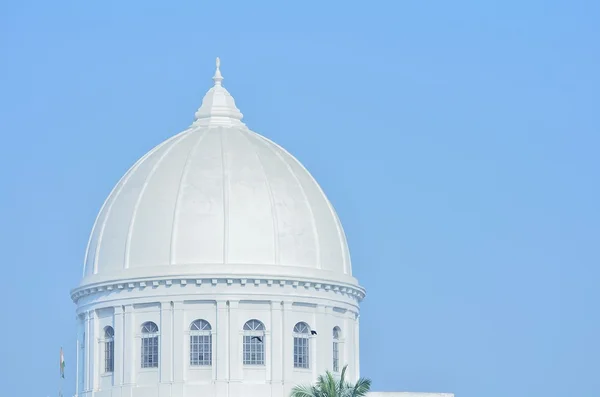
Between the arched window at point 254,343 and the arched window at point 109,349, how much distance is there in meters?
5.67

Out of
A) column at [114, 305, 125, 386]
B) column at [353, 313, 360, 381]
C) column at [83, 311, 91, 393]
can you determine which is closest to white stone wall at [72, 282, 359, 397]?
column at [114, 305, 125, 386]

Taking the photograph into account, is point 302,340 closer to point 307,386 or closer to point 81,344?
point 307,386

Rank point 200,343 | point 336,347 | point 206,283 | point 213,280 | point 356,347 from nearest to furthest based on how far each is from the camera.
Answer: point 213,280, point 206,283, point 200,343, point 336,347, point 356,347

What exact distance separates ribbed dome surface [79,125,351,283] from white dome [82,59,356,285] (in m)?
0.04

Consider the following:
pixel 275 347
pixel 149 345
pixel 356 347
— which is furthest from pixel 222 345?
pixel 356 347

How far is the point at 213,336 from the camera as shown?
90125 millimetres

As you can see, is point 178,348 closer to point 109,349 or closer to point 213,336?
point 213,336

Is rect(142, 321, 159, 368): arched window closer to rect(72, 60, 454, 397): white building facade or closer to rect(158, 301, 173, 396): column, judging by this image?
rect(72, 60, 454, 397): white building facade

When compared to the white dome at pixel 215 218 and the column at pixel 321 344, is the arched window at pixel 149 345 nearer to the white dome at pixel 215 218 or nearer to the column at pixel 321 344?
the white dome at pixel 215 218

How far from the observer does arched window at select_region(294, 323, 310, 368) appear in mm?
91625

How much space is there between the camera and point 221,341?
89875mm

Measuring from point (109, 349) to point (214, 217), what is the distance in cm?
705

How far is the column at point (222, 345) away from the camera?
295ft

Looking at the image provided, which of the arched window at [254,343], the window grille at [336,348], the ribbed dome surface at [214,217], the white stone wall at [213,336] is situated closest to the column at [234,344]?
the white stone wall at [213,336]
